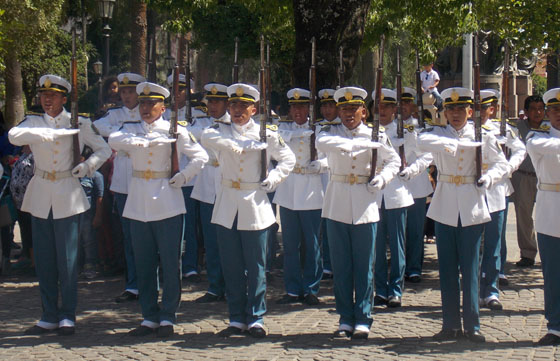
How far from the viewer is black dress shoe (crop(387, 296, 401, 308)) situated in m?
9.36

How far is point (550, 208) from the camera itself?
783 centimetres

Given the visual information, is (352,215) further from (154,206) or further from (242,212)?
(154,206)

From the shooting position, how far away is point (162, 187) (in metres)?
8.16

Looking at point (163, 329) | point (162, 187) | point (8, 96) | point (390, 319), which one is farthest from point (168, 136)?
point (8, 96)

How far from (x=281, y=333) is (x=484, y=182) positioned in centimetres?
222

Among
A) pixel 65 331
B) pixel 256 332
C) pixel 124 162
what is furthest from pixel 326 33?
pixel 65 331

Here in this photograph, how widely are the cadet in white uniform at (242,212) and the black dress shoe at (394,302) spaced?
1768mm

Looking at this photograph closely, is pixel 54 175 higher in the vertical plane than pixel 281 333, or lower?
higher

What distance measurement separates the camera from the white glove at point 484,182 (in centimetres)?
778

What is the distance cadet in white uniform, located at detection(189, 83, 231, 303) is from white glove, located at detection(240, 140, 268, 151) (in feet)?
5.43

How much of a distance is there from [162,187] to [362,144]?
5.89 ft

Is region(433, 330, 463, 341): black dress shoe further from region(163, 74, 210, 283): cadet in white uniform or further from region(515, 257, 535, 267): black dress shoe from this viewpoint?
region(515, 257, 535, 267): black dress shoe

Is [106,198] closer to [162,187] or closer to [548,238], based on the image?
[162,187]

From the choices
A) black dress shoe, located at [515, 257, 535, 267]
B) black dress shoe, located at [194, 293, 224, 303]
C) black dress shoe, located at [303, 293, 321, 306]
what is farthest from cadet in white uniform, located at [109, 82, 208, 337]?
black dress shoe, located at [515, 257, 535, 267]
